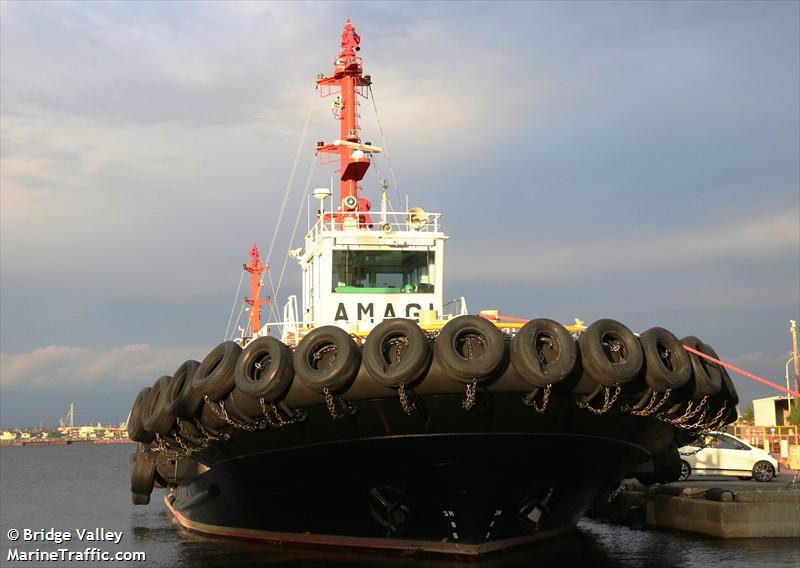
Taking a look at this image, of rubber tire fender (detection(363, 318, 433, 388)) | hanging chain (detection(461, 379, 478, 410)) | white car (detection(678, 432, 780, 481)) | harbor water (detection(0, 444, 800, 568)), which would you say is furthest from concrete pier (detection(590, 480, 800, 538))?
rubber tire fender (detection(363, 318, 433, 388))

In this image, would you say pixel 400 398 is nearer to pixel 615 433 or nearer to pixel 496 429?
pixel 496 429

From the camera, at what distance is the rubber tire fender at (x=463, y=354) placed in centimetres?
1158

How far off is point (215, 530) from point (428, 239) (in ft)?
24.0

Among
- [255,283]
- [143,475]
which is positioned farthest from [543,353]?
[255,283]

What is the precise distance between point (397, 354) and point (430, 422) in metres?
1.14

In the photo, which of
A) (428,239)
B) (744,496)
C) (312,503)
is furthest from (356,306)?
(744,496)

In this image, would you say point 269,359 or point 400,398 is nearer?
point 400,398

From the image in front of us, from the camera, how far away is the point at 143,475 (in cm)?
1983

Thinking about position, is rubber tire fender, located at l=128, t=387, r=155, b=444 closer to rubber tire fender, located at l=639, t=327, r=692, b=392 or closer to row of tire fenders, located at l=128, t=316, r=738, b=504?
row of tire fenders, located at l=128, t=316, r=738, b=504

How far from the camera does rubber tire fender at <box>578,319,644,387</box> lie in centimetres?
1188

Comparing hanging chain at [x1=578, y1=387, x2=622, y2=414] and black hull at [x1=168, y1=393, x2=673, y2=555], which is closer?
hanging chain at [x1=578, y1=387, x2=622, y2=414]

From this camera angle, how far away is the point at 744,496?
1762cm

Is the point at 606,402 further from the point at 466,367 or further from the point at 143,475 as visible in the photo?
the point at 143,475

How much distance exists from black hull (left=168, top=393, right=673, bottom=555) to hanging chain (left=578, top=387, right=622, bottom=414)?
0.86ft
